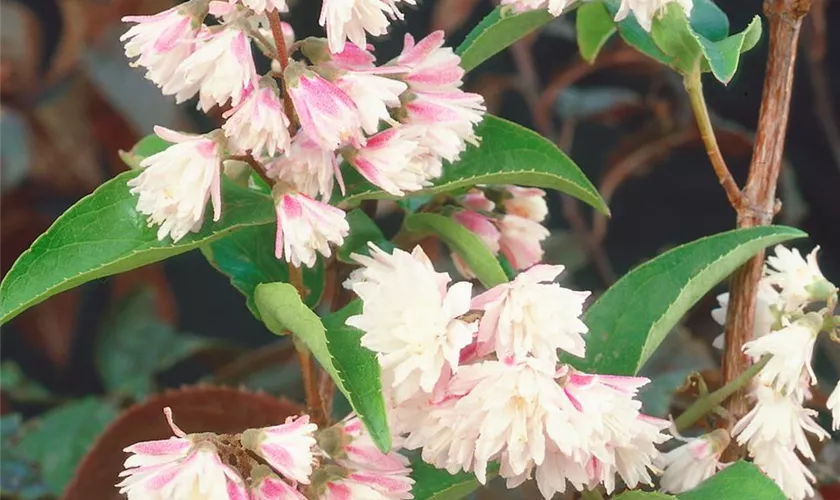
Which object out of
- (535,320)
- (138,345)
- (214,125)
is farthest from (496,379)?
(214,125)

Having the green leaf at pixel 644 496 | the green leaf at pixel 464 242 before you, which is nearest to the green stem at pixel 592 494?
the green leaf at pixel 644 496

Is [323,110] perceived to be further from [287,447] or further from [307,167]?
[287,447]

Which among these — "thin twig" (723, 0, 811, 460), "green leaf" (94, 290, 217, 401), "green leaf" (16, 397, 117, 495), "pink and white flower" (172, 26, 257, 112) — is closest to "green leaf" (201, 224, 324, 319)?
"pink and white flower" (172, 26, 257, 112)

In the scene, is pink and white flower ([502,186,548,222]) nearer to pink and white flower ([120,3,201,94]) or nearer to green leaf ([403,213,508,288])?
green leaf ([403,213,508,288])

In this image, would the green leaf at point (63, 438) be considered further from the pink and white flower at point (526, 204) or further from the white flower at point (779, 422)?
the white flower at point (779, 422)

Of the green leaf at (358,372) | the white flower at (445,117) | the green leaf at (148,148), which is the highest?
the white flower at (445,117)

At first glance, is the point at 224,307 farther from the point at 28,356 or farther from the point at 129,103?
the point at 129,103
